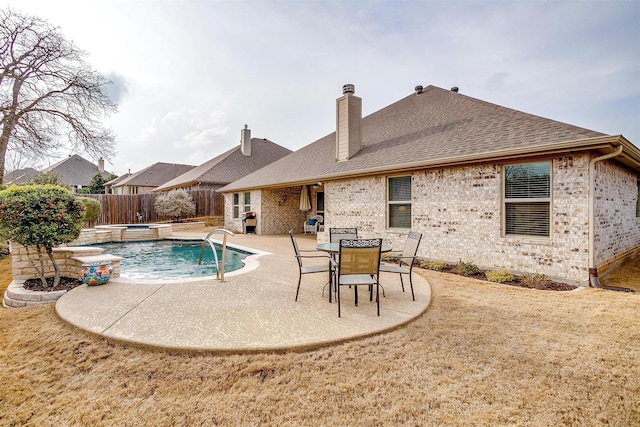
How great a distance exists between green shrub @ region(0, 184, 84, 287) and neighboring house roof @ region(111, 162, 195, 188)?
98.1 feet

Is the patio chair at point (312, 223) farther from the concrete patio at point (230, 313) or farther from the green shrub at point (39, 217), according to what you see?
the green shrub at point (39, 217)

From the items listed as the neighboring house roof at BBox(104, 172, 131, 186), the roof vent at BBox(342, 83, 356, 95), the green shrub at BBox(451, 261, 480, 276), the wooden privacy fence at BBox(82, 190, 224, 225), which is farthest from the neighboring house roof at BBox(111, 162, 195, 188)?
the green shrub at BBox(451, 261, 480, 276)

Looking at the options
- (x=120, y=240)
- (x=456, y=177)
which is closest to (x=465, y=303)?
(x=456, y=177)

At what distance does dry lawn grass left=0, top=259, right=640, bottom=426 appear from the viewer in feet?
7.61

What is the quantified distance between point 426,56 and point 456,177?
6527 millimetres

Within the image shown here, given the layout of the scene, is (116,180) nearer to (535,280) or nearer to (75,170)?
(75,170)

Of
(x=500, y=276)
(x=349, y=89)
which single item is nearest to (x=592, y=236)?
(x=500, y=276)

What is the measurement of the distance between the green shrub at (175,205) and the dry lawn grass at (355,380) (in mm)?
16548

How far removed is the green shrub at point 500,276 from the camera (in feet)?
20.5

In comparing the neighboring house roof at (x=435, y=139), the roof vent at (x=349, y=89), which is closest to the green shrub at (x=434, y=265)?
the neighboring house roof at (x=435, y=139)

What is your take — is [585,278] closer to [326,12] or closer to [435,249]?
[435,249]

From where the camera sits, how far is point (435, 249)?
313 inches

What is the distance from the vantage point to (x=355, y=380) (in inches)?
108

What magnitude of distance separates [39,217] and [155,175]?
3205 cm
